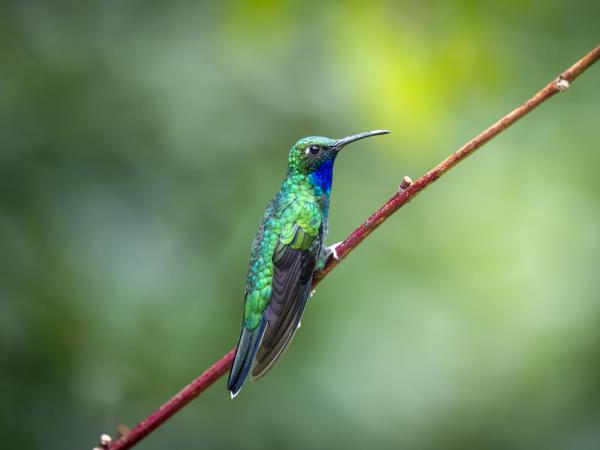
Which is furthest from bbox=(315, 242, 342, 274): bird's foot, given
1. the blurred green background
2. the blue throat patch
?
the blurred green background

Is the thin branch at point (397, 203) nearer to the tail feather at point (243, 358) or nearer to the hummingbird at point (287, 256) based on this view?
the tail feather at point (243, 358)

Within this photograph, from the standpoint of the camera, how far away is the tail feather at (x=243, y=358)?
6.44ft

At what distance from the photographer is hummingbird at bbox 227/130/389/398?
213cm

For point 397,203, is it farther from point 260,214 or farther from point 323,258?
point 260,214

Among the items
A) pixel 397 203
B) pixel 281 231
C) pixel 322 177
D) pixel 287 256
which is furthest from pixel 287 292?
pixel 397 203

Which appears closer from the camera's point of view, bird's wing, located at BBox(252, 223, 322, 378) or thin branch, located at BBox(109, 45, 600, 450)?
thin branch, located at BBox(109, 45, 600, 450)

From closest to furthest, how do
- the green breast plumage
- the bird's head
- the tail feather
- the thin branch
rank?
the thin branch < the tail feather < the green breast plumage < the bird's head

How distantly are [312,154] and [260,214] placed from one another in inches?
44.1

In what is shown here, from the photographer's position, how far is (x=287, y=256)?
2514mm

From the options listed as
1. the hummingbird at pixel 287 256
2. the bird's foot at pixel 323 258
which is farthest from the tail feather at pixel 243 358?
the bird's foot at pixel 323 258

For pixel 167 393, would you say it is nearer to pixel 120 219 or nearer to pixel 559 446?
pixel 120 219

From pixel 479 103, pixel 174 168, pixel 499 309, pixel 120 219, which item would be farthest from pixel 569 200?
pixel 120 219

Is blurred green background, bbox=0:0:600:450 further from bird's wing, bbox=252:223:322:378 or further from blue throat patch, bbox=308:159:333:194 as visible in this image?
bird's wing, bbox=252:223:322:378

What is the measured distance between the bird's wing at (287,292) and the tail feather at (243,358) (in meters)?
0.04
